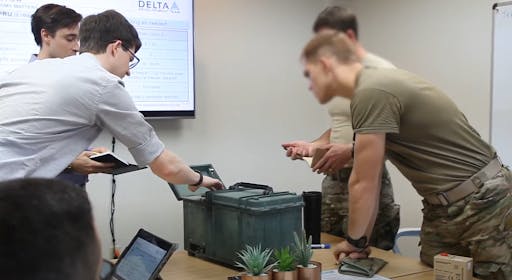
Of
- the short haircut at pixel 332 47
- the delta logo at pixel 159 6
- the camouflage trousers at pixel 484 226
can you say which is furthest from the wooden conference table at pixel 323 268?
the delta logo at pixel 159 6

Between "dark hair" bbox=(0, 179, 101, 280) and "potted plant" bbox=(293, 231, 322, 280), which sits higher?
"dark hair" bbox=(0, 179, 101, 280)

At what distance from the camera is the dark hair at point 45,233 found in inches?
22.9

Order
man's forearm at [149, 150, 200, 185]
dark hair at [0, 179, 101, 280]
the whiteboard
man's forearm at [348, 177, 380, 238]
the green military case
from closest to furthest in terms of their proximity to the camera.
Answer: dark hair at [0, 179, 101, 280], man's forearm at [348, 177, 380, 238], the green military case, man's forearm at [149, 150, 200, 185], the whiteboard

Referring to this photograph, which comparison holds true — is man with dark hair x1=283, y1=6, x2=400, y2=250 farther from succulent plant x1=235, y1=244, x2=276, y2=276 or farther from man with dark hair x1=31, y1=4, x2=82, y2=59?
man with dark hair x1=31, y1=4, x2=82, y2=59

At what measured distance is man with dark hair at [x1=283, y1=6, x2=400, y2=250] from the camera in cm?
76

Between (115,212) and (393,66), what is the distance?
2.40 metres

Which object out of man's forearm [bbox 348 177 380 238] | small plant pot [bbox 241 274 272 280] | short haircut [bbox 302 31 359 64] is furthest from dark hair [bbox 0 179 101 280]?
small plant pot [bbox 241 274 272 280]

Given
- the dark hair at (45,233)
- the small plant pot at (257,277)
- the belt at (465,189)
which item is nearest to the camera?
the dark hair at (45,233)

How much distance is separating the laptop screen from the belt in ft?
2.41

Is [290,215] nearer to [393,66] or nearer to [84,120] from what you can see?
[84,120]

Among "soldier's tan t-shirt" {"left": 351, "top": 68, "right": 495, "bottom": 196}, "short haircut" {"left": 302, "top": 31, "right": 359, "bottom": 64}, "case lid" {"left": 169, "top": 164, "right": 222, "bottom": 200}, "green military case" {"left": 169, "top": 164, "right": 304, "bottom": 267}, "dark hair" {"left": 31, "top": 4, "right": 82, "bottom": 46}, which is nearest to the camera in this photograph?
"short haircut" {"left": 302, "top": 31, "right": 359, "bottom": 64}

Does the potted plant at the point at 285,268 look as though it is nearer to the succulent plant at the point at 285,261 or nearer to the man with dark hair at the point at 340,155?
the succulent plant at the point at 285,261

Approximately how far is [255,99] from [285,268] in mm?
2024

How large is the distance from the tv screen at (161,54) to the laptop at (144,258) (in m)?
1.42
